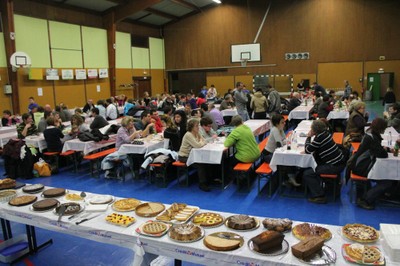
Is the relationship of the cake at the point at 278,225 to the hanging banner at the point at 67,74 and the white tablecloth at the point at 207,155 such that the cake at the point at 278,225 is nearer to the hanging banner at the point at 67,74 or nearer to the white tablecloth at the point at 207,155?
the white tablecloth at the point at 207,155

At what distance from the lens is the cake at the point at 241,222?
316 cm

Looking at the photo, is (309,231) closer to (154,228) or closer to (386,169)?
(154,228)

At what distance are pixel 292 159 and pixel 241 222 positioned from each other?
3.08 m

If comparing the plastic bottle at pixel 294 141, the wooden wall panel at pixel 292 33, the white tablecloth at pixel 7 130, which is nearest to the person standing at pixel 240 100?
the plastic bottle at pixel 294 141

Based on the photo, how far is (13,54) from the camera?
13234mm

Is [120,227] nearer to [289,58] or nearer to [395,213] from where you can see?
[395,213]

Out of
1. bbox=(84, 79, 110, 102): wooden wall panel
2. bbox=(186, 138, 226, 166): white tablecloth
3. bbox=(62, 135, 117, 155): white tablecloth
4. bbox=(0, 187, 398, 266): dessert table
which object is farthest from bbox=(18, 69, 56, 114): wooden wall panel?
bbox=(0, 187, 398, 266): dessert table

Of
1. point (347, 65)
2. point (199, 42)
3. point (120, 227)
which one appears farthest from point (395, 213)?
point (199, 42)

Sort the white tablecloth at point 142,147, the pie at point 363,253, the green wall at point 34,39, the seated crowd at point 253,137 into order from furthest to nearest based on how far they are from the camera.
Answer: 1. the green wall at point 34,39
2. the white tablecloth at point 142,147
3. the seated crowd at point 253,137
4. the pie at point 363,253

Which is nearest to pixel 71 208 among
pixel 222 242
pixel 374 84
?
pixel 222 242

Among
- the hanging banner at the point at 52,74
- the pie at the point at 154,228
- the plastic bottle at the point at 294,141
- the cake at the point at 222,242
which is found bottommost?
the cake at the point at 222,242

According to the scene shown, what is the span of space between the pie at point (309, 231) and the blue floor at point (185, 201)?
154cm

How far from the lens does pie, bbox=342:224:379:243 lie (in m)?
2.86

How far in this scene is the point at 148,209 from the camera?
3.66 meters
